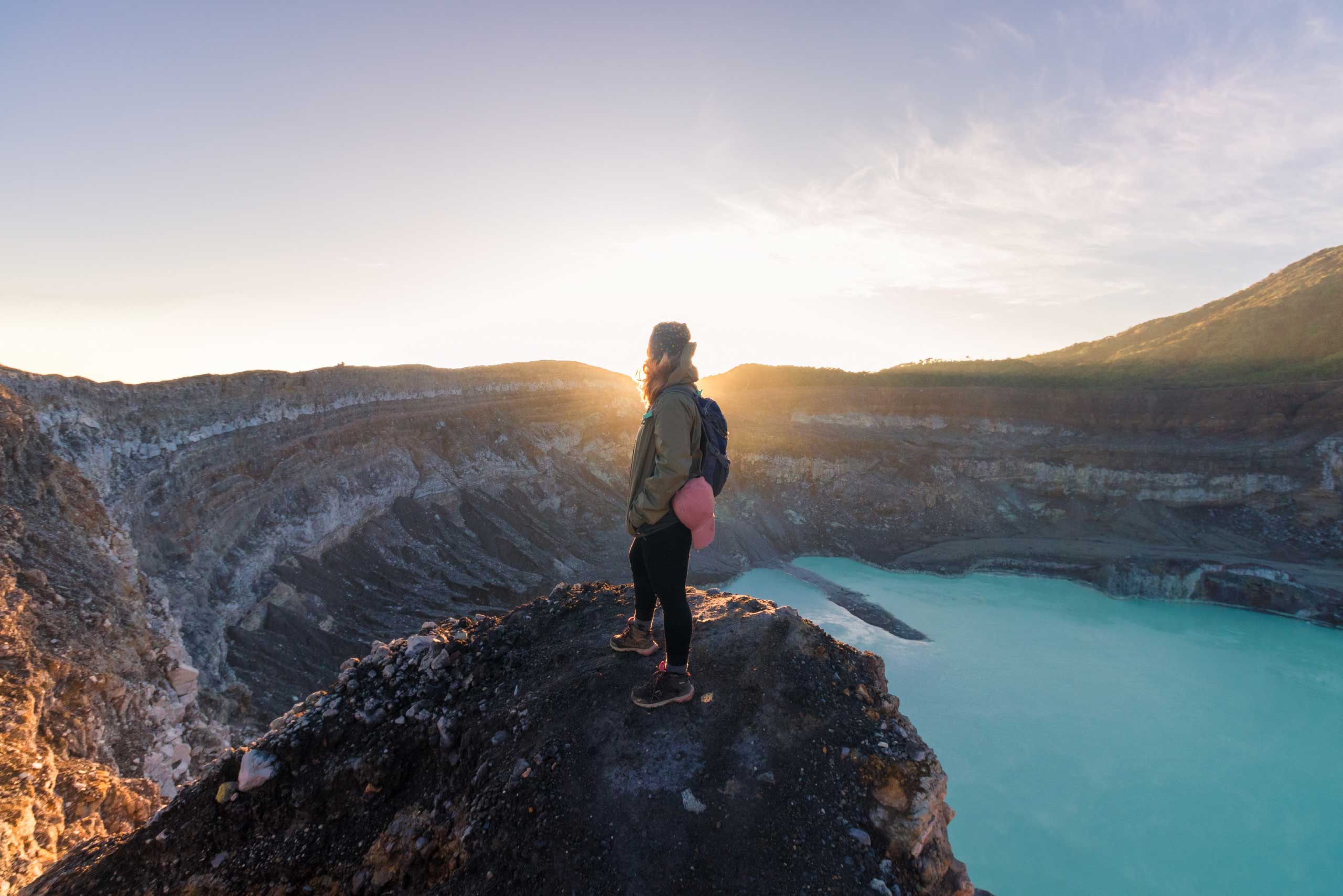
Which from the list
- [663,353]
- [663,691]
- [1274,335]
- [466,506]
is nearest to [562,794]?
[663,691]

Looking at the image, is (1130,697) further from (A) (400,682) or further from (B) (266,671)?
(B) (266,671)

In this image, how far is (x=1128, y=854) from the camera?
803 cm

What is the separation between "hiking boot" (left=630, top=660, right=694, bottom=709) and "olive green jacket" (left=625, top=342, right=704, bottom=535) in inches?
31.3

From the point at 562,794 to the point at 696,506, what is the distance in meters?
1.44

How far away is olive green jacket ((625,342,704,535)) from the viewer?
2.77m

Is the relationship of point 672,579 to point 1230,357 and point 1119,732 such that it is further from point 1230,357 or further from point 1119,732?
point 1230,357

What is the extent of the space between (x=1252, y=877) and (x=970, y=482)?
16.6 meters

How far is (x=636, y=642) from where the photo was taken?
3.40 meters

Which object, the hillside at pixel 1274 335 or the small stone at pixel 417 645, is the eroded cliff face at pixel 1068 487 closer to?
the hillside at pixel 1274 335

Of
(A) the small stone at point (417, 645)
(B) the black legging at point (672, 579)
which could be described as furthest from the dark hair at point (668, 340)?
(A) the small stone at point (417, 645)

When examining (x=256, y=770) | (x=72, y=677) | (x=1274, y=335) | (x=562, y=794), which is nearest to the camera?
(x=562, y=794)

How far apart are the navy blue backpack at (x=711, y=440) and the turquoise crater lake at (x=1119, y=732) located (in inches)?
330

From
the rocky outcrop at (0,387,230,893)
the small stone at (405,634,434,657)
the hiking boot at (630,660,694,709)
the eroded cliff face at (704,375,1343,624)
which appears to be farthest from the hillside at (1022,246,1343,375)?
the rocky outcrop at (0,387,230,893)

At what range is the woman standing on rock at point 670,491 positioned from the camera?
110 inches
